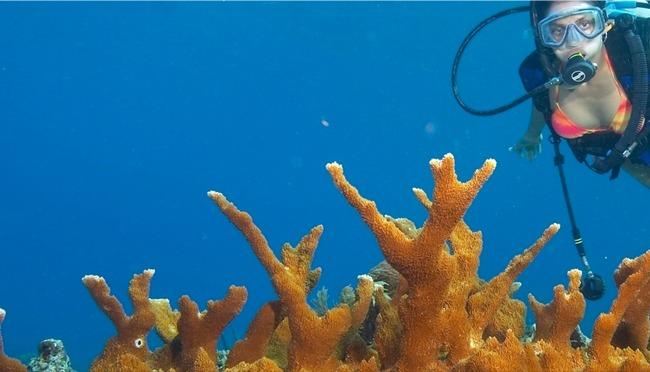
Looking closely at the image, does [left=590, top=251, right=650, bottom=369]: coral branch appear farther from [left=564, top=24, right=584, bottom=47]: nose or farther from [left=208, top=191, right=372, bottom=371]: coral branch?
[left=564, top=24, right=584, bottom=47]: nose

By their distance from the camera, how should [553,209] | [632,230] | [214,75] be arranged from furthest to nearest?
[632,230] < [553,209] < [214,75]

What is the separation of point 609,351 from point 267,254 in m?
1.47

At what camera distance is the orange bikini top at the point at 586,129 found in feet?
14.1

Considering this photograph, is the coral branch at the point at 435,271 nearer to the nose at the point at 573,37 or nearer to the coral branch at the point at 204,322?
the coral branch at the point at 204,322

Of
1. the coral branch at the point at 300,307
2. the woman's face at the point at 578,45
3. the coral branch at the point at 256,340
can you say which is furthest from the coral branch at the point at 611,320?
the woman's face at the point at 578,45

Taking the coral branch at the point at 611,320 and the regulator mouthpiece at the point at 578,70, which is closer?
the coral branch at the point at 611,320

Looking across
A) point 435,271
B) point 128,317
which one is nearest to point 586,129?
point 435,271

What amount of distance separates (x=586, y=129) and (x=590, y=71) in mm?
529

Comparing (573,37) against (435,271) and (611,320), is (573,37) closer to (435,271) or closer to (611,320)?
(611,320)

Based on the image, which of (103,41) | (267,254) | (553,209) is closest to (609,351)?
(267,254)

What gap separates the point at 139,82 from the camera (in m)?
98.7

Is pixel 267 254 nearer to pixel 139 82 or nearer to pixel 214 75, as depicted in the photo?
pixel 214 75

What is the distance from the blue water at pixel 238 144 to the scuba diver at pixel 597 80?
67.0 metres

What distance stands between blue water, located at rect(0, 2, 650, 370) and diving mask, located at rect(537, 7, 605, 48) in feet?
221
